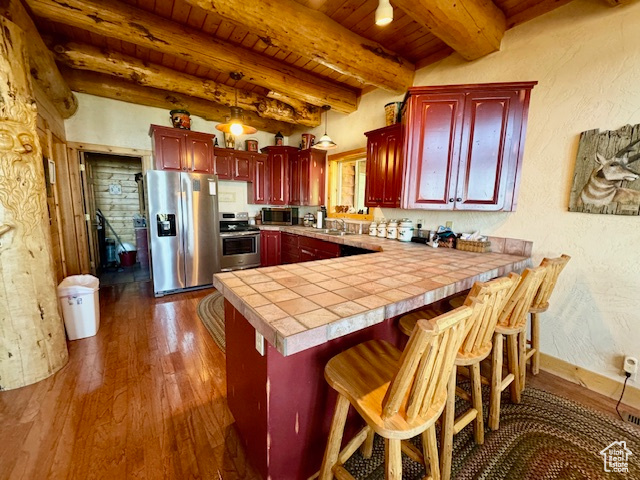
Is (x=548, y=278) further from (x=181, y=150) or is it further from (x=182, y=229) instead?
(x=181, y=150)

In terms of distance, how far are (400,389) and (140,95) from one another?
15.2 feet

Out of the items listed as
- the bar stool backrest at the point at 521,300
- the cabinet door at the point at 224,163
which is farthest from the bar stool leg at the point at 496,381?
the cabinet door at the point at 224,163

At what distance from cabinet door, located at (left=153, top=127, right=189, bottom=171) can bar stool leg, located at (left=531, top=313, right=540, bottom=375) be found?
14.2ft

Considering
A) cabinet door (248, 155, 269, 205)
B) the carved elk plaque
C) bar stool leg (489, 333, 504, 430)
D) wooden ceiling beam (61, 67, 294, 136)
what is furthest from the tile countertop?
wooden ceiling beam (61, 67, 294, 136)

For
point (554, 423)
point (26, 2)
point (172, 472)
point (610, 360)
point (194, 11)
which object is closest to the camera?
point (172, 472)

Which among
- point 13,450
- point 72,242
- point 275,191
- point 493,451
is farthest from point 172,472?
point 275,191

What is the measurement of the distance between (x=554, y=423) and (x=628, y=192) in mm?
1556

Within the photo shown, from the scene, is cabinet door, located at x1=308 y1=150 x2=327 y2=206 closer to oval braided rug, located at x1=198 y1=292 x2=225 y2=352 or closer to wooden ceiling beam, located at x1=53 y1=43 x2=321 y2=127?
wooden ceiling beam, located at x1=53 y1=43 x2=321 y2=127

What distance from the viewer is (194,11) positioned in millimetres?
2197

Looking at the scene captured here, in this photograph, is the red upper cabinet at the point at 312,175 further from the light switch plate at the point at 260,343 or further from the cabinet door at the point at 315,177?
the light switch plate at the point at 260,343

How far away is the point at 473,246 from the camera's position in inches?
88.5

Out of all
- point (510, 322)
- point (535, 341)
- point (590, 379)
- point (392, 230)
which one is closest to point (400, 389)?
point (510, 322)

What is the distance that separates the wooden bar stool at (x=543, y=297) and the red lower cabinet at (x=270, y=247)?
3349mm

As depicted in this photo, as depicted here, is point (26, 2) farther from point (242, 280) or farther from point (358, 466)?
point (358, 466)
